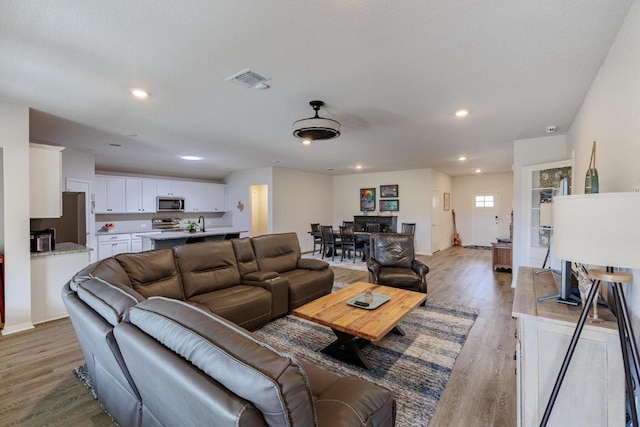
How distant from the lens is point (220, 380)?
876 mm

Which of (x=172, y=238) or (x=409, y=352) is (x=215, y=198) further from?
(x=409, y=352)

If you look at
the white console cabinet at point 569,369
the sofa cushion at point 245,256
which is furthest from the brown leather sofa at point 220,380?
the sofa cushion at point 245,256

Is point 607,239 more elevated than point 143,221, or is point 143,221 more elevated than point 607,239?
point 607,239

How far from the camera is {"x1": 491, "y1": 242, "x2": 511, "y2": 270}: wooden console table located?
5.98 metres

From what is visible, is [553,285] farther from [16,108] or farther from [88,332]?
[16,108]

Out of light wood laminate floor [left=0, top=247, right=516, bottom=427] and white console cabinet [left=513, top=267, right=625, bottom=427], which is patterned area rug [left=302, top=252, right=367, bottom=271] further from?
white console cabinet [left=513, top=267, right=625, bottom=427]

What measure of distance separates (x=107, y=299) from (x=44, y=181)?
3346 mm

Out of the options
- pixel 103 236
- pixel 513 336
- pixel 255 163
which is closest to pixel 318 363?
pixel 513 336

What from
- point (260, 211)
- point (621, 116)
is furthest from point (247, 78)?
point (260, 211)

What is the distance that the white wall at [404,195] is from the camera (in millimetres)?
8367

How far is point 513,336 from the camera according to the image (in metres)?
3.03

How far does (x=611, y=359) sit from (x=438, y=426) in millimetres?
1045

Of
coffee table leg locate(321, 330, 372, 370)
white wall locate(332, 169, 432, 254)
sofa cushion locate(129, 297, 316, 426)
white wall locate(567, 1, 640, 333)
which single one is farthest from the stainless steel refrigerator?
white wall locate(332, 169, 432, 254)

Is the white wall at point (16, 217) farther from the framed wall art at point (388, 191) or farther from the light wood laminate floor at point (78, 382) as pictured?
the framed wall art at point (388, 191)
